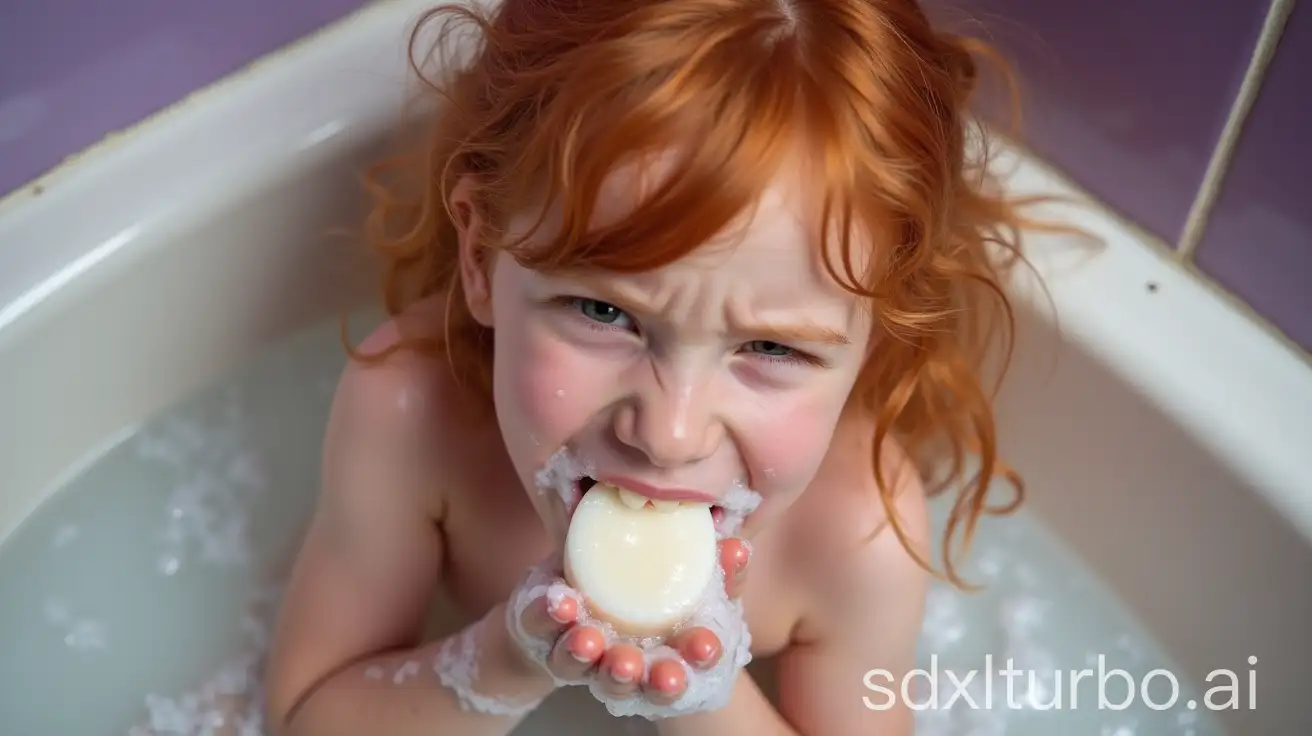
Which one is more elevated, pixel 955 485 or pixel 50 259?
pixel 50 259

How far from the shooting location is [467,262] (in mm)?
784

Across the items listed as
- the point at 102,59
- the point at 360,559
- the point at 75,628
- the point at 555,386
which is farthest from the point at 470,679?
the point at 102,59

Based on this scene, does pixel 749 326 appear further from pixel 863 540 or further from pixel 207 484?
pixel 207 484

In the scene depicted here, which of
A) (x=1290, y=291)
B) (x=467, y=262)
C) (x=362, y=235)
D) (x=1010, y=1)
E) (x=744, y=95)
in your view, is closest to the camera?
(x=744, y=95)

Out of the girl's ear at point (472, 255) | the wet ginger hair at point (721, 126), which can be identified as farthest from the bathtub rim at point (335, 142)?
the girl's ear at point (472, 255)

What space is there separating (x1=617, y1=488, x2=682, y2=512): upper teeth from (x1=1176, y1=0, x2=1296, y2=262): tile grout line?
488mm

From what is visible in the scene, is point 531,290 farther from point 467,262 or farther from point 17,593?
point 17,593

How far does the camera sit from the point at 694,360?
0.66 m

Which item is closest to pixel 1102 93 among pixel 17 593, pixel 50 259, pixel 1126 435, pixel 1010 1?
pixel 1010 1

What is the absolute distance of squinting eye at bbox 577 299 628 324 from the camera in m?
0.68

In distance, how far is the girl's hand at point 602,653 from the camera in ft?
2.16

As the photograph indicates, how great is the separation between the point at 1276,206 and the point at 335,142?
2.35 ft

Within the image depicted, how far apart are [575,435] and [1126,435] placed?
488 mm

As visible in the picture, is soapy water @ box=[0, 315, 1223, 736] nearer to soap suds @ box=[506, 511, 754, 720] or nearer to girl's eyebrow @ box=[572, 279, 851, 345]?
soap suds @ box=[506, 511, 754, 720]
